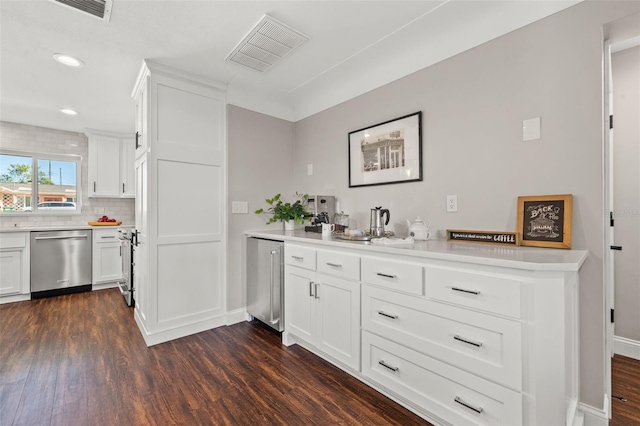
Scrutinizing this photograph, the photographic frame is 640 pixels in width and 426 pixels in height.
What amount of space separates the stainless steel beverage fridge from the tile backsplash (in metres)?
3.45

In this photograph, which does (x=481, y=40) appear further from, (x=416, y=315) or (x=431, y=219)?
(x=416, y=315)

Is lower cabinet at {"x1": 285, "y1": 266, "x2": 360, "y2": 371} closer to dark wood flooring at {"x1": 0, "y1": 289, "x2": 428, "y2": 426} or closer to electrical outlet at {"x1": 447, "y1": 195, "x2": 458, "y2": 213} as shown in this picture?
dark wood flooring at {"x1": 0, "y1": 289, "x2": 428, "y2": 426}

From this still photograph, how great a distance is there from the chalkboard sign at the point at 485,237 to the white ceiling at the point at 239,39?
128 centimetres

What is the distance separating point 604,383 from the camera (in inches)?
58.7

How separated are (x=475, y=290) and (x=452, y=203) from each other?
35.2 inches

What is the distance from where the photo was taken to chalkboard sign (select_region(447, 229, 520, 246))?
1695mm

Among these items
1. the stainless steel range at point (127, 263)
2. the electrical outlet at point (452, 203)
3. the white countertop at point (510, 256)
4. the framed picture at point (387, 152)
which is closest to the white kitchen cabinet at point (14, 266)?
the stainless steel range at point (127, 263)

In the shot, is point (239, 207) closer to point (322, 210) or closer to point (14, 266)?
point (322, 210)

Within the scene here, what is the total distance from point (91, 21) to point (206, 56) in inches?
30.0

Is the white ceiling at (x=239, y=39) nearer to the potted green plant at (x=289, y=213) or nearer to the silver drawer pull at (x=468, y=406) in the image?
the potted green plant at (x=289, y=213)

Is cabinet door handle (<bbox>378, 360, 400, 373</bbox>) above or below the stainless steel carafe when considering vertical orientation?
below

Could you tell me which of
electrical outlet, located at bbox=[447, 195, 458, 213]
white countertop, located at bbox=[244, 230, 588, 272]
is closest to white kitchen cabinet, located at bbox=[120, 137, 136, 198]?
white countertop, located at bbox=[244, 230, 588, 272]

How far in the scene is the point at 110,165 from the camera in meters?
4.66

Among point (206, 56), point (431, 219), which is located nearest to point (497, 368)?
point (431, 219)
